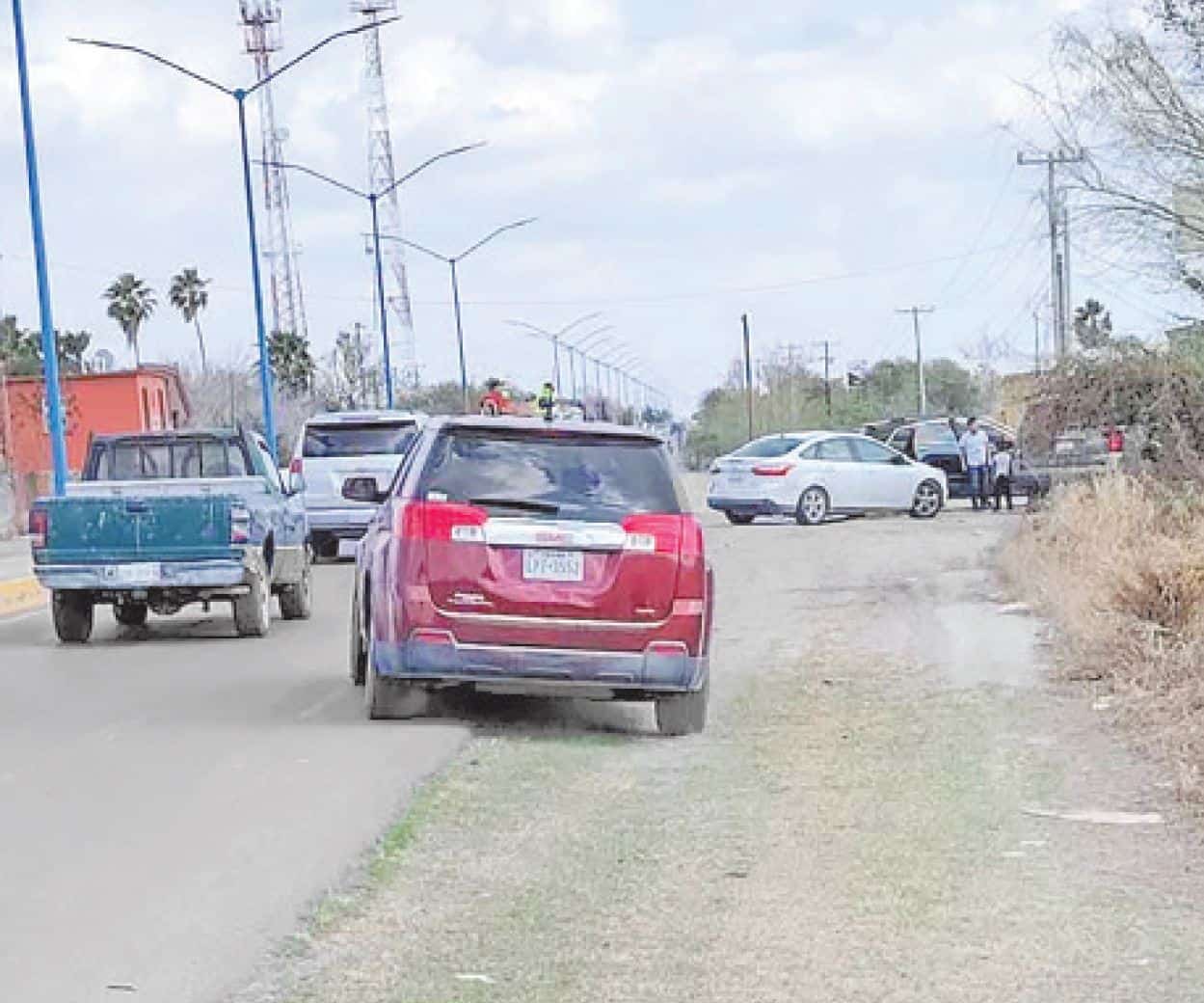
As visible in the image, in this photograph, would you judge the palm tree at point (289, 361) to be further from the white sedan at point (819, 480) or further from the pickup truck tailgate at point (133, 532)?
the pickup truck tailgate at point (133, 532)

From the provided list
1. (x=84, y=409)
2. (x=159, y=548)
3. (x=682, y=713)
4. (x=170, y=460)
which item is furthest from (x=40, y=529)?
(x=84, y=409)

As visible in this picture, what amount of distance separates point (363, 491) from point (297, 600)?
6.41 meters

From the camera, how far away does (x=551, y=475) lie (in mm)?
11727

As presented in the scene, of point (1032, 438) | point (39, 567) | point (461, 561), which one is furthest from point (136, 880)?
point (1032, 438)

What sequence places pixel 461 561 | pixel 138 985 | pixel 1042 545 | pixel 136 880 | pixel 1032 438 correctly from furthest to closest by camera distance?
pixel 1032 438, pixel 1042 545, pixel 461 561, pixel 136 880, pixel 138 985

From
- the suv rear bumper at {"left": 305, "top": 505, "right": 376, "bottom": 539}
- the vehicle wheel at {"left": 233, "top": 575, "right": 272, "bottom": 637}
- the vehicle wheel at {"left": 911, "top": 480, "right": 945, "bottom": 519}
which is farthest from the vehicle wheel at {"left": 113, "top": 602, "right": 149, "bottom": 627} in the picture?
the vehicle wheel at {"left": 911, "top": 480, "right": 945, "bottom": 519}

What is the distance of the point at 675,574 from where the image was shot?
11.6 metres

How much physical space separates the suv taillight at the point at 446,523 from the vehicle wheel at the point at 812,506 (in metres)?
23.3

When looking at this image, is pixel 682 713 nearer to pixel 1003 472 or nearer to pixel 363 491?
pixel 363 491

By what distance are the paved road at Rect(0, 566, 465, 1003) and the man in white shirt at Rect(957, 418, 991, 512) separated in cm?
2140

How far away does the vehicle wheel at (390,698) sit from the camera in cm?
1202

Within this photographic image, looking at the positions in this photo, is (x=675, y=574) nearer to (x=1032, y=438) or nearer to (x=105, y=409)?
(x=1032, y=438)

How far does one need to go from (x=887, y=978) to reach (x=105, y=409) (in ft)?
215

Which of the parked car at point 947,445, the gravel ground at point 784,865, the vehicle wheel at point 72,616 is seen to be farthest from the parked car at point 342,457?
the gravel ground at point 784,865
